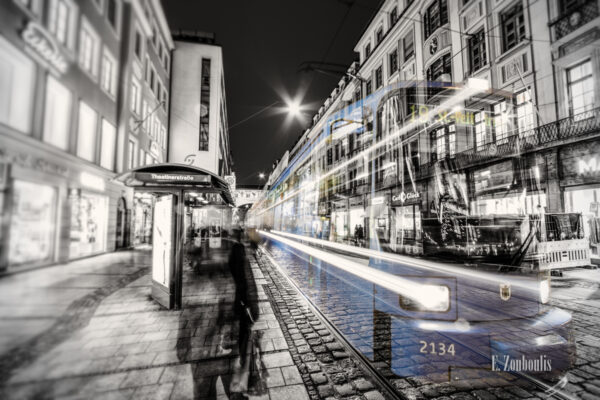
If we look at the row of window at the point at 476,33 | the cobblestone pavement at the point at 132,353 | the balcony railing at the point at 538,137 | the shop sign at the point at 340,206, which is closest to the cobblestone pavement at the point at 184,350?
the cobblestone pavement at the point at 132,353

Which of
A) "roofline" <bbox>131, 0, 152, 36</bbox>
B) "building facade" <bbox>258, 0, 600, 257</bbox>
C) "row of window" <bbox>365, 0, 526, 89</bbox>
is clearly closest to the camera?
"roofline" <bbox>131, 0, 152, 36</bbox>

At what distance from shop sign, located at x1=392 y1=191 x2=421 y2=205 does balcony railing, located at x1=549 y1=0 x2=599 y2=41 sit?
36.3ft

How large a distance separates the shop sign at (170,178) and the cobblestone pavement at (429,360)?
12.6 ft

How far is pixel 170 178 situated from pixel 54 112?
3.78m

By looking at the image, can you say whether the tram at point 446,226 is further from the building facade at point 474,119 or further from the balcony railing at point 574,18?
the balcony railing at point 574,18

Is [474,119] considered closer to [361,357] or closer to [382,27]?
[382,27]

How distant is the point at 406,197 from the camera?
20969mm

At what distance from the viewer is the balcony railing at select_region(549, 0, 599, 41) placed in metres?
11.0

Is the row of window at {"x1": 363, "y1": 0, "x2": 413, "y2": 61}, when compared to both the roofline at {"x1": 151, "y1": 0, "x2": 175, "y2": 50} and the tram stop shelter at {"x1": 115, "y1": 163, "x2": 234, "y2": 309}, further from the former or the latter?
the roofline at {"x1": 151, "y1": 0, "x2": 175, "y2": 50}

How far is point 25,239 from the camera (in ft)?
4.60

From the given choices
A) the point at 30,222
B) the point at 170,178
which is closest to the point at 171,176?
the point at 170,178

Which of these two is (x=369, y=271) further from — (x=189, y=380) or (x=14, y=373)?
(x=14, y=373)

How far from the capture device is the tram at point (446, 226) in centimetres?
369

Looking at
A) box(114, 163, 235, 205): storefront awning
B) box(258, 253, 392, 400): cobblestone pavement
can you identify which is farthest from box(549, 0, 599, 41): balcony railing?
box(114, 163, 235, 205): storefront awning
